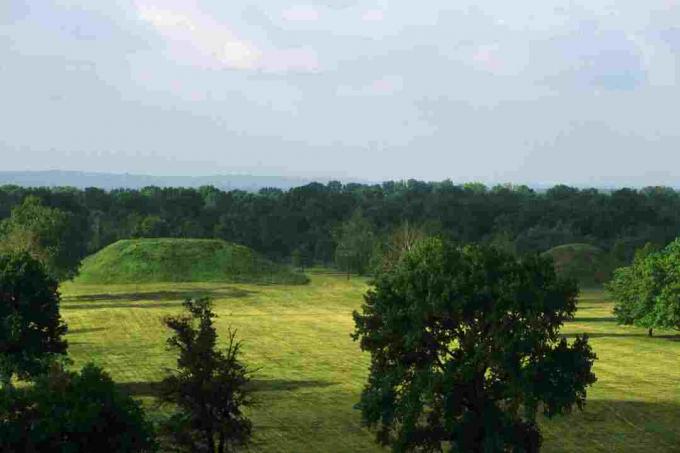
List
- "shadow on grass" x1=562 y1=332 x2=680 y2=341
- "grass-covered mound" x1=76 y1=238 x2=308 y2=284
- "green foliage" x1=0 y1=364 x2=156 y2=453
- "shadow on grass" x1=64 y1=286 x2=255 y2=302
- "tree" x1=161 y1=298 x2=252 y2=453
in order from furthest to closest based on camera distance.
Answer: "grass-covered mound" x1=76 y1=238 x2=308 y2=284 → "shadow on grass" x1=64 y1=286 x2=255 y2=302 → "shadow on grass" x1=562 y1=332 x2=680 y2=341 → "tree" x1=161 y1=298 x2=252 y2=453 → "green foliage" x1=0 y1=364 x2=156 y2=453

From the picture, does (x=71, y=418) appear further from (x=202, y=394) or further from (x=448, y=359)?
(x=448, y=359)

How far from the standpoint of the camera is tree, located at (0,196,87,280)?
106m

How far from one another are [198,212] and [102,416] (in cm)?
16919

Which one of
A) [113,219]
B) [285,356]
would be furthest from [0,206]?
[285,356]

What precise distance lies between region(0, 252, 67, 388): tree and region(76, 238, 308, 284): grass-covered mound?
83.5 meters

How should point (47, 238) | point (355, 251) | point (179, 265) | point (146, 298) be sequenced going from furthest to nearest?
point (355, 251) → point (179, 265) → point (146, 298) → point (47, 238)

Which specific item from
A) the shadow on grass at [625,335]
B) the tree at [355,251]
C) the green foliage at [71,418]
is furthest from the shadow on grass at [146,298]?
the green foliage at [71,418]

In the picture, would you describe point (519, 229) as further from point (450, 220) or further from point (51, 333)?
point (51, 333)

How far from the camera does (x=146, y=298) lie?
378 ft

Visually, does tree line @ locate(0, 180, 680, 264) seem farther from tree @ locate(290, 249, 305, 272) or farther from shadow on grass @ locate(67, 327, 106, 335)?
shadow on grass @ locate(67, 327, 106, 335)

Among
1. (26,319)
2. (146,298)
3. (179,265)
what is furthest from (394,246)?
(26,319)

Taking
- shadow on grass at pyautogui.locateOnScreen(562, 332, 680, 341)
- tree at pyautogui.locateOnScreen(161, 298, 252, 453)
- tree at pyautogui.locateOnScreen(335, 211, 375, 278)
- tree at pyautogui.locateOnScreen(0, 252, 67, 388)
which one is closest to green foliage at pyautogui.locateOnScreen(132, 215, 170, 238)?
tree at pyautogui.locateOnScreen(335, 211, 375, 278)

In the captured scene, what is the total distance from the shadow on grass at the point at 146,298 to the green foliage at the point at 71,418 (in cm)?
7761

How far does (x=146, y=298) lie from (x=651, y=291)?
63855 mm
